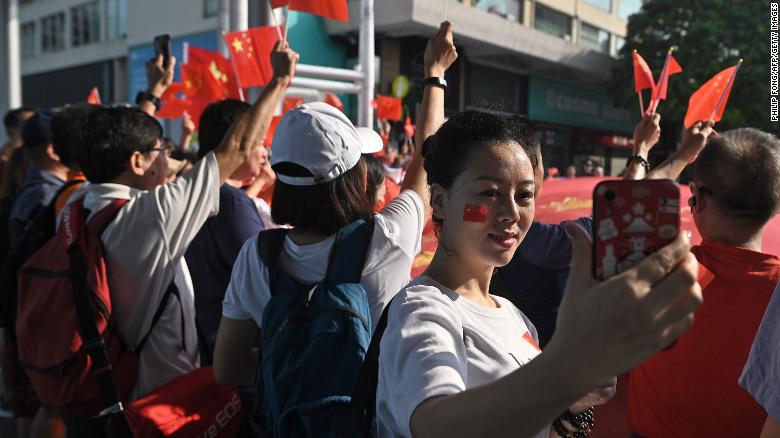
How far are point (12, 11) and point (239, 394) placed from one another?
708 centimetres

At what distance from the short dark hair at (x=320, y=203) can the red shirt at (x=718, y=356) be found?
0.93 metres

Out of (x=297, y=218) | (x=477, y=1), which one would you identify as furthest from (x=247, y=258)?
(x=477, y=1)

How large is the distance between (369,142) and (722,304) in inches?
44.1

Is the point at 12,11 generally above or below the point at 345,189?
above

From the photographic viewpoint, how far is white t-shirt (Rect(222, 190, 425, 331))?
1.62 m

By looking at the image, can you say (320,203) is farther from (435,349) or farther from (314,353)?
(435,349)

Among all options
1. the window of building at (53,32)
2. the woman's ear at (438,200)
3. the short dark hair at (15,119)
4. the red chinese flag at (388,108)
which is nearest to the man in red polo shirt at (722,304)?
the woman's ear at (438,200)

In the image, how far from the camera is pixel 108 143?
2.22 meters

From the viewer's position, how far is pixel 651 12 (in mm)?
20719

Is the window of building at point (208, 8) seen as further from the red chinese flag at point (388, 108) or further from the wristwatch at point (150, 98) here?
the wristwatch at point (150, 98)

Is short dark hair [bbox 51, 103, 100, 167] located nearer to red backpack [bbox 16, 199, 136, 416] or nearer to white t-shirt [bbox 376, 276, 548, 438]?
red backpack [bbox 16, 199, 136, 416]

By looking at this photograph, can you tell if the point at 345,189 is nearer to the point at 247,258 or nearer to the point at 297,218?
the point at 297,218

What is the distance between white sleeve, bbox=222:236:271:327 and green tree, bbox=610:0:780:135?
64.4 ft

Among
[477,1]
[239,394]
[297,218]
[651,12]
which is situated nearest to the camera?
[297,218]
